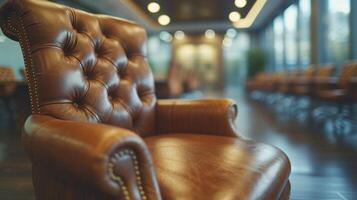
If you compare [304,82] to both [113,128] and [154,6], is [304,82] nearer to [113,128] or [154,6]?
[154,6]

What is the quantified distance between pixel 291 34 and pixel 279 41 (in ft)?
4.37

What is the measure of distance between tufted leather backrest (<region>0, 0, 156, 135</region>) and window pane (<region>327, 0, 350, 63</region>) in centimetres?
523

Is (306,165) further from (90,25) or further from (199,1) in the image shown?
(199,1)

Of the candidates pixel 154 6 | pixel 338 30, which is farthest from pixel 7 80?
pixel 338 30

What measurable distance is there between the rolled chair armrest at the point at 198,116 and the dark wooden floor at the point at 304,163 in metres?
0.68

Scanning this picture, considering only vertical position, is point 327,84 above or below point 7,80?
below

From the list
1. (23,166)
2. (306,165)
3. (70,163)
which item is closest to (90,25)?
(70,163)

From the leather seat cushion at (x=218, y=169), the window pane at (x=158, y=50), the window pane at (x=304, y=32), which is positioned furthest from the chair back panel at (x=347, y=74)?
the window pane at (x=158, y=50)

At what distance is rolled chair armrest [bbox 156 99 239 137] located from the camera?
1277mm

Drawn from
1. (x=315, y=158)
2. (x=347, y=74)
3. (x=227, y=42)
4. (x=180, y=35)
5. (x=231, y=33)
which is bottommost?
(x=315, y=158)

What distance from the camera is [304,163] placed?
2229 mm

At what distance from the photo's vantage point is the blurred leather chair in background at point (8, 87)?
1.75 m

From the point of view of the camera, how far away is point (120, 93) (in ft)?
4.18

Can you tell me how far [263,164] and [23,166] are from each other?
2017 millimetres
